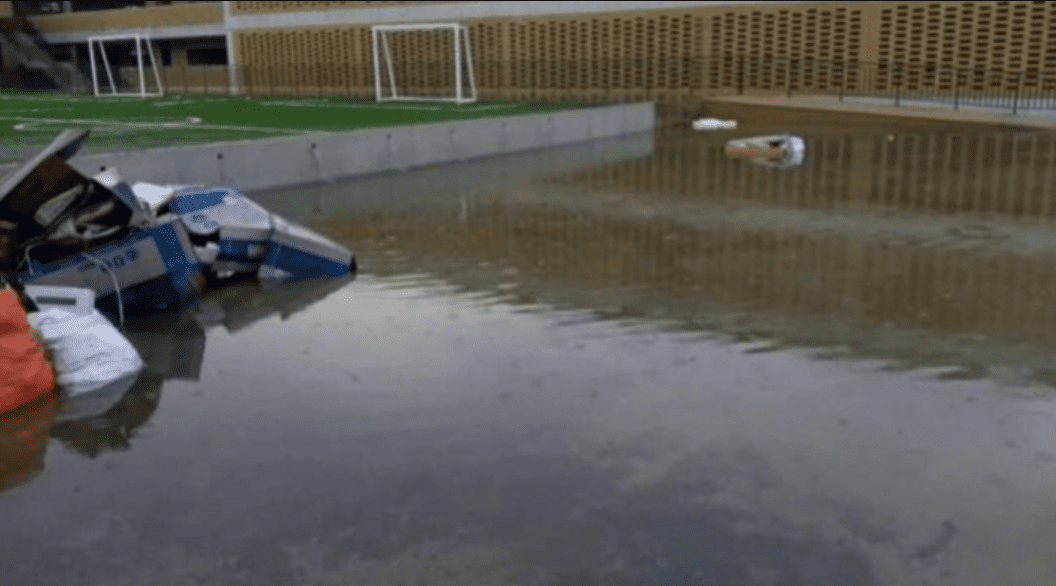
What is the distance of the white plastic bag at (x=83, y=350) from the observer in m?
6.60

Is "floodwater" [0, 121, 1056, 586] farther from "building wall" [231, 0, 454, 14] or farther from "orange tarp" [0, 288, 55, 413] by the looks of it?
"building wall" [231, 0, 454, 14]

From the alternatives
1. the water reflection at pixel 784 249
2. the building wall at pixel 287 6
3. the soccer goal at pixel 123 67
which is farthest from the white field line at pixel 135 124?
the soccer goal at pixel 123 67

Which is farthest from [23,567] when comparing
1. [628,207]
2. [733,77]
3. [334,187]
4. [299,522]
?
[733,77]

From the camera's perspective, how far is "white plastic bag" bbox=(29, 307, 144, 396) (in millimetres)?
6598

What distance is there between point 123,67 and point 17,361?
51.5 metres

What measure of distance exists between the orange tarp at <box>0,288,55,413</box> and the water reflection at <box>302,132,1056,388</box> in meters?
4.04

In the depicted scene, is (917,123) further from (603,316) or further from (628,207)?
(603,316)

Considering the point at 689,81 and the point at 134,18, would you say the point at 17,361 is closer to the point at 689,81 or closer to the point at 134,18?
the point at 689,81

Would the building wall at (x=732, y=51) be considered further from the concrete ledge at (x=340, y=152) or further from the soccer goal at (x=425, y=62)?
the concrete ledge at (x=340, y=152)

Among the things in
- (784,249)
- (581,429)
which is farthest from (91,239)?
(784,249)

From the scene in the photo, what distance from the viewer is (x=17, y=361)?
6.23 metres

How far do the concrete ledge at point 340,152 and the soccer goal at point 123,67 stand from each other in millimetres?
28882

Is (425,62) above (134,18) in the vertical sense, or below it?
below

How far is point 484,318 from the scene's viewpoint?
826 centimetres
